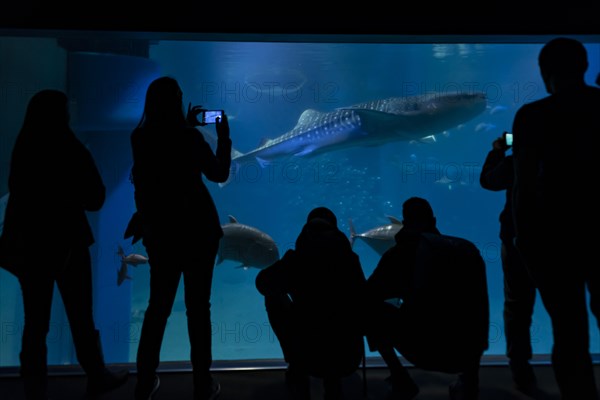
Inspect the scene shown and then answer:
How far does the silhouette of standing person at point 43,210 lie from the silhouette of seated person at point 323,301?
114 cm

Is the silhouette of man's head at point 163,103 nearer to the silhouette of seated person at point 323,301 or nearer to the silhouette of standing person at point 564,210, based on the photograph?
the silhouette of seated person at point 323,301

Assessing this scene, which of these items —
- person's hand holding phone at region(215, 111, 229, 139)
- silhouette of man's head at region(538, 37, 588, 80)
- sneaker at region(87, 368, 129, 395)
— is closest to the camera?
silhouette of man's head at region(538, 37, 588, 80)

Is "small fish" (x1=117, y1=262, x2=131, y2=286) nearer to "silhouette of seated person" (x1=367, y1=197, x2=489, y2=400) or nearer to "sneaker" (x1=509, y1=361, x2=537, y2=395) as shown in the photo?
"silhouette of seated person" (x1=367, y1=197, x2=489, y2=400)

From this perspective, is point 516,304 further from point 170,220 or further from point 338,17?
point 338,17

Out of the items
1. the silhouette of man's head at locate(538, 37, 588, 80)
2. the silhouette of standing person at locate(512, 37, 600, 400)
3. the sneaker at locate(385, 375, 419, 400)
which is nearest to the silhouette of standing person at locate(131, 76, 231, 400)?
the sneaker at locate(385, 375, 419, 400)

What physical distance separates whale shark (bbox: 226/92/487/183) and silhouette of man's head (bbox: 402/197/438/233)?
9.25 ft

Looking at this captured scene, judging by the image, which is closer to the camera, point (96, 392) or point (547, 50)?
point (547, 50)

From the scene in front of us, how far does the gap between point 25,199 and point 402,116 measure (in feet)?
13.9

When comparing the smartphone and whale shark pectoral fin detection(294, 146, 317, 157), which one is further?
whale shark pectoral fin detection(294, 146, 317, 157)

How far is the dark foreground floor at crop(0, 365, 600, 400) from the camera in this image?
2793 millimetres

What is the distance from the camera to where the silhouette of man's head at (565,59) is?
6.97ft

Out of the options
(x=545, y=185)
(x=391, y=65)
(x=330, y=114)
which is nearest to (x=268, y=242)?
(x=330, y=114)

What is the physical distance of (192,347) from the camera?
8.31 feet

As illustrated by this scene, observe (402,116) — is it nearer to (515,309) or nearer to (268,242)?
(268,242)
